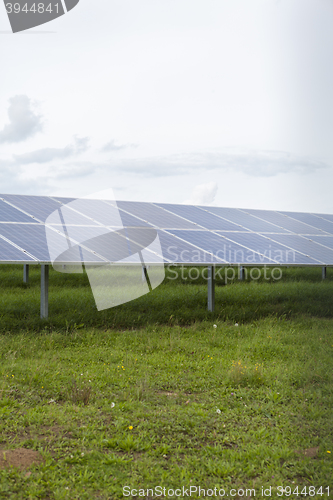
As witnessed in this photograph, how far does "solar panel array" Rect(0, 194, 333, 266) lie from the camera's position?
10773 mm

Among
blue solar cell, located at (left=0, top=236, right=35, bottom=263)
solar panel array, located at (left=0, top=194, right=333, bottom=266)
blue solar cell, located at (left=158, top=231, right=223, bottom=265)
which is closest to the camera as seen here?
blue solar cell, located at (left=0, top=236, right=35, bottom=263)

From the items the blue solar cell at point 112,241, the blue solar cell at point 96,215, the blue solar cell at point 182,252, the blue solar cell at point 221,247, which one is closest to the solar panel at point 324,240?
the blue solar cell at point 221,247

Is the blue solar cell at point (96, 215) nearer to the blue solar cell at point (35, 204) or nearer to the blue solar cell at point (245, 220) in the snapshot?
the blue solar cell at point (35, 204)

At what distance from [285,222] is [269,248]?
5675mm

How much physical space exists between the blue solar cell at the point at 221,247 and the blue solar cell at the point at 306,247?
2609 millimetres

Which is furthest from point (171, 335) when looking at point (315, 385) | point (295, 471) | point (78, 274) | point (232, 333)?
point (78, 274)

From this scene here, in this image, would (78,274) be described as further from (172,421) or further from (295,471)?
(295,471)

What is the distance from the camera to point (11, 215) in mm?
12562

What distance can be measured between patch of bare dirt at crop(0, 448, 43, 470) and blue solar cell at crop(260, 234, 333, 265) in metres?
11.5

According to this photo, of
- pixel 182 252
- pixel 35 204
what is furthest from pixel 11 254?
pixel 35 204

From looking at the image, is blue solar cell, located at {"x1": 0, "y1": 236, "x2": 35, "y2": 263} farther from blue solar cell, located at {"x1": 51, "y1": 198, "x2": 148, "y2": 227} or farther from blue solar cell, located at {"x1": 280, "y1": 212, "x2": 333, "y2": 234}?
blue solar cell, located at {"x1": 280, "y1": 212, "x2": 333, "y2": 234}

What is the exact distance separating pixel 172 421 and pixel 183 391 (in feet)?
4.02

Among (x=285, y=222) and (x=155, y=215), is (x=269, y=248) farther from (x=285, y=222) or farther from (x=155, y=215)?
(x=285, y=222)

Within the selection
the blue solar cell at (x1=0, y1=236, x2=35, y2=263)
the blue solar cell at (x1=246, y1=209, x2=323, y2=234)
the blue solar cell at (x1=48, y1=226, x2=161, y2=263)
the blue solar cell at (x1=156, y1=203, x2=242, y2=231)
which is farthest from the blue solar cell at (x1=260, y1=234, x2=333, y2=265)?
the blue solar cell at (x1=0, y1=236, x2=35, y2=263)
